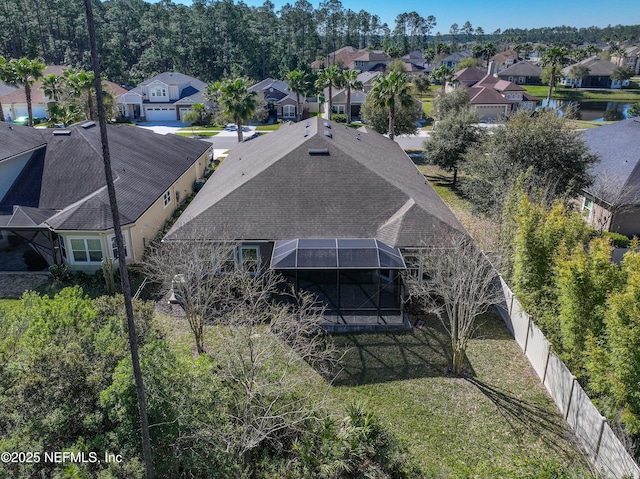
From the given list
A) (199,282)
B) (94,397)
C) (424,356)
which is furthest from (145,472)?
(424,356)

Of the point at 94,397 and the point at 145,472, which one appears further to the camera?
the point at 94,397

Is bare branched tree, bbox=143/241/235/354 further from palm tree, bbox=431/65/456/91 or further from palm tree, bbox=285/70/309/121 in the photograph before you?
palm tree, bbox=431/65/456/91

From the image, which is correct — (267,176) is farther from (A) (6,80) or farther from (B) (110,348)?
(A) (6,80)

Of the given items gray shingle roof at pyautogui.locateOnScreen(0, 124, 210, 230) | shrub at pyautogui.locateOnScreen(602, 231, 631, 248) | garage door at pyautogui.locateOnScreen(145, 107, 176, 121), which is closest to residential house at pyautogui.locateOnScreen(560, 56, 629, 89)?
garage door at pyautogui.locateOnScreen(145, 107, 176, 121)

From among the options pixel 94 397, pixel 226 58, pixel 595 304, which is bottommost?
pixel 94 397

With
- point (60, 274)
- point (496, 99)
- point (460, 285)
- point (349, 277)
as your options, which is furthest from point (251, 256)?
point (496, 99)
